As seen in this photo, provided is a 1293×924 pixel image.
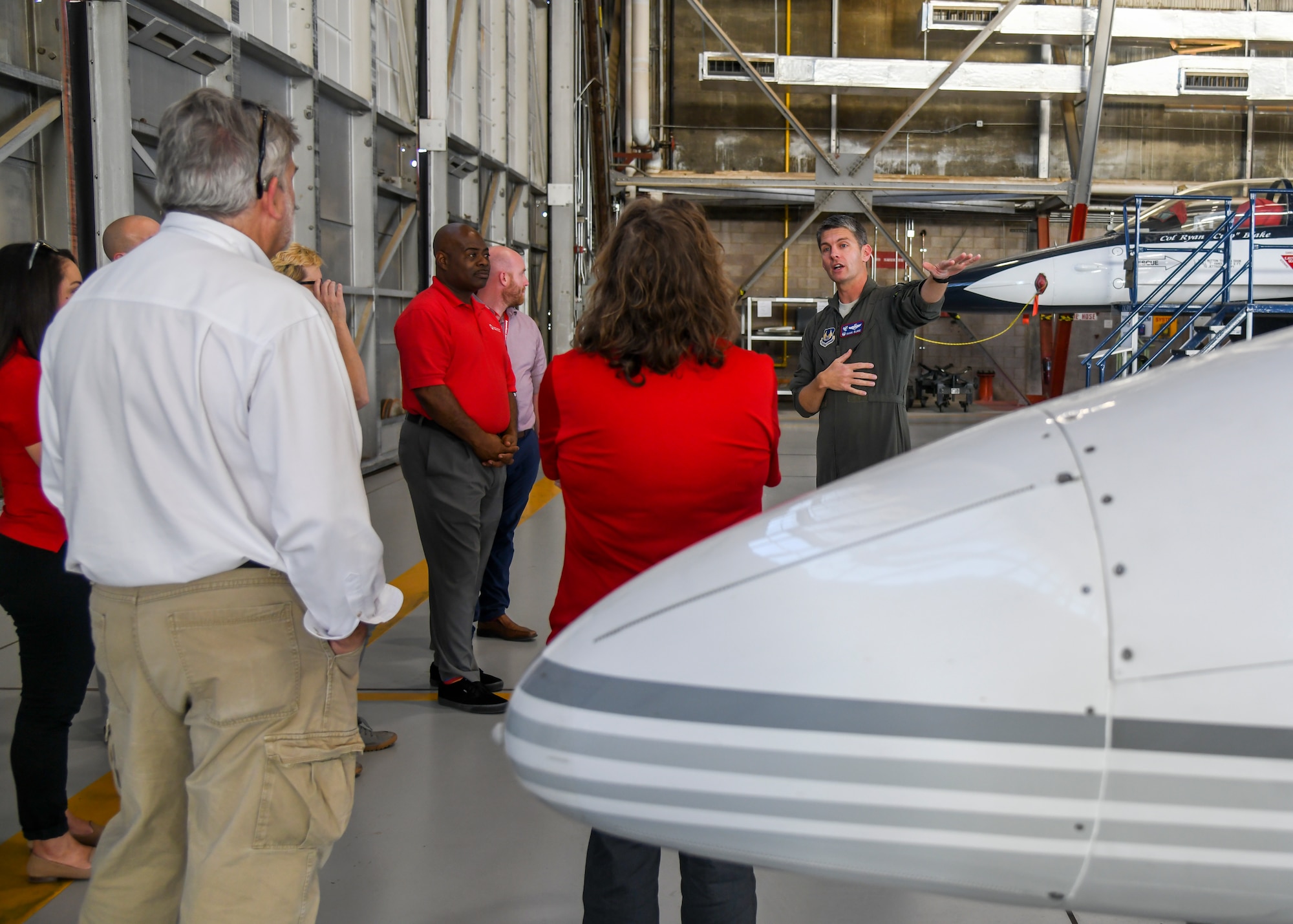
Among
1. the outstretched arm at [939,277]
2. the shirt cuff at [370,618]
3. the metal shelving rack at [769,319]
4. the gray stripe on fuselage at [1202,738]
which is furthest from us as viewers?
the metal shelving rack at [769,319]

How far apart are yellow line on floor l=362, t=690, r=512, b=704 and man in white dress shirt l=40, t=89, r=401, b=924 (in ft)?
7.46

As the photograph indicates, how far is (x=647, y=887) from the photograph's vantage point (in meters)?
2.06

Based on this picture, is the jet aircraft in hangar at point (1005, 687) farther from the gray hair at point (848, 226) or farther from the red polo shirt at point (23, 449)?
the gray hair at point (848, 226)

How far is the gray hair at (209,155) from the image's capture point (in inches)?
68.1

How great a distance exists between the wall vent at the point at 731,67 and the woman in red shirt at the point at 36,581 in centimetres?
1615

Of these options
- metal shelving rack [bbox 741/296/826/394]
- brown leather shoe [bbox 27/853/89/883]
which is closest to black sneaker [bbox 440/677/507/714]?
brown leather shoe [bbox 27/853/89/883]

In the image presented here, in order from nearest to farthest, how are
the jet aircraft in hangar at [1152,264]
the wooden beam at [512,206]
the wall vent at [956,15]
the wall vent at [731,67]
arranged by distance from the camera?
the jet aircraft in hangar at [1152,264], the wooden beam at [512,206], the wall vent at [956,15], the wall vent at [731,67]

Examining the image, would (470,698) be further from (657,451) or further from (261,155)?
(261,155)

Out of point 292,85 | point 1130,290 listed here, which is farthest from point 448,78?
point 1130,290

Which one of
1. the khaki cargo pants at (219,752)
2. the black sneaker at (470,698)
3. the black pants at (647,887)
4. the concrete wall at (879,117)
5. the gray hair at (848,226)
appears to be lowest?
the black sneaker at (470,698)

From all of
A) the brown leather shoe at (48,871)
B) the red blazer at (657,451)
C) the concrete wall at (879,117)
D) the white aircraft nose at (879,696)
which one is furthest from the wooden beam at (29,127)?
the concrete wall at (879,117)

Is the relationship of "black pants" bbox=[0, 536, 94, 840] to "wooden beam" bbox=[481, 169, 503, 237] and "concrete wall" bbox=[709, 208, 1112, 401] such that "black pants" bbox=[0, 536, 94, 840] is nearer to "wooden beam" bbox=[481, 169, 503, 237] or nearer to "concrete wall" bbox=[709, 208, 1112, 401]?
"wooden beam" bbox=[481, 169, 503, 237]

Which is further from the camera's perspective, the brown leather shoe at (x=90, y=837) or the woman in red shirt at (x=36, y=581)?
the brown leather shoe at (x=90, y=837)

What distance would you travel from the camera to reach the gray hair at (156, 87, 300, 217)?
1729mm
